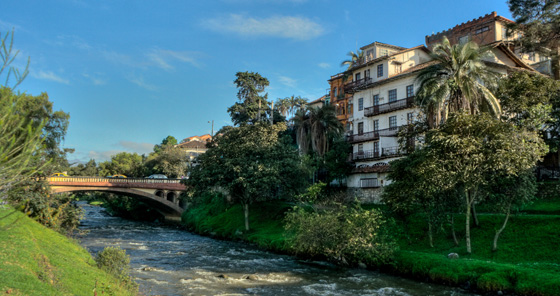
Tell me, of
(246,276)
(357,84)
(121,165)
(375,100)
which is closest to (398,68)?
(375,100)

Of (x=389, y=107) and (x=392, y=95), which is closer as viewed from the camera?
(x=389, y=107)

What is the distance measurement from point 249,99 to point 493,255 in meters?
65.9

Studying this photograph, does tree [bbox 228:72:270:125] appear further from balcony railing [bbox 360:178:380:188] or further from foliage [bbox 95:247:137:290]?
foliage [bbox 95:247:137:290]

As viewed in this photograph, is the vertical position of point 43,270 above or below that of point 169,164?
below

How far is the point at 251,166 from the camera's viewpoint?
5197 cm

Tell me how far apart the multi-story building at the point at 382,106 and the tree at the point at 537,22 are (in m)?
3.30

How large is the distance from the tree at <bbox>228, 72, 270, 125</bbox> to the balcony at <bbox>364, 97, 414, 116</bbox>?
2746 centimetres

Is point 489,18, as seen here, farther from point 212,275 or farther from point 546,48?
point 212,275

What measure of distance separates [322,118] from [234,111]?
89.4 ft

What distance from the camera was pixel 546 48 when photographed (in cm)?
5753

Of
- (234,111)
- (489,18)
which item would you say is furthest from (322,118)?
(489,18)

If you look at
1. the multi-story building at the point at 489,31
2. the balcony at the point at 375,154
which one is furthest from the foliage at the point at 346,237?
the multi-story building at the point at 489,31

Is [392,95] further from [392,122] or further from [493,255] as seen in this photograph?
[493,255]

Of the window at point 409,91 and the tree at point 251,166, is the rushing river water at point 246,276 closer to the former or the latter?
the tree at point 251,166
